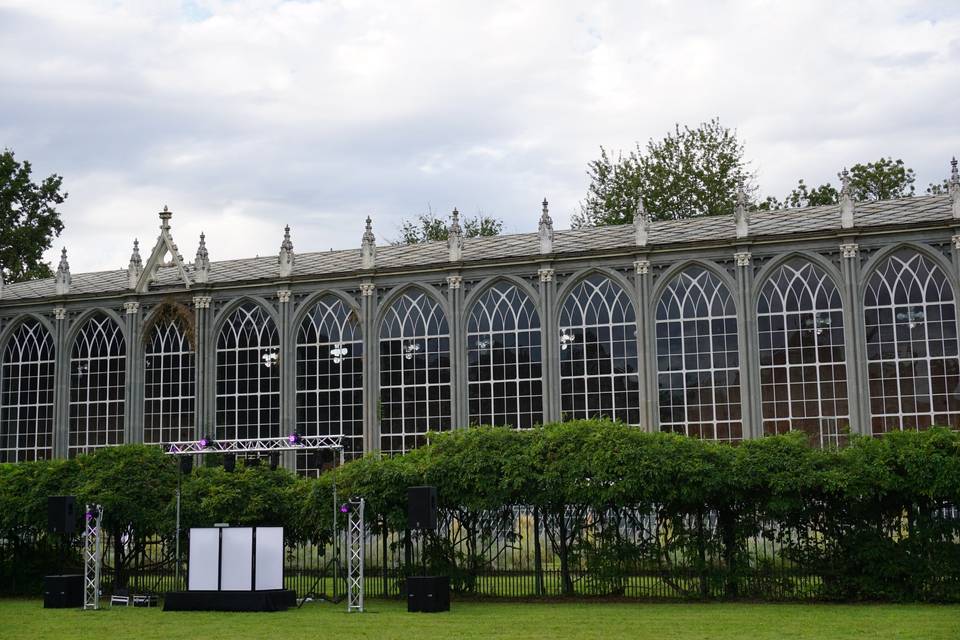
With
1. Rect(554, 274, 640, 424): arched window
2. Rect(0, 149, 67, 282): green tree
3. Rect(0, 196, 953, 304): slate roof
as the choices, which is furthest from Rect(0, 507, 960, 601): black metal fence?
Rect(0, 149, 67, 282): green tree

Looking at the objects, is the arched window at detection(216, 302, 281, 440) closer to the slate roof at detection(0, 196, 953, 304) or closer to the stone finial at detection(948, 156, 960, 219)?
the slate roof at detection(0, 196, 953, 304)

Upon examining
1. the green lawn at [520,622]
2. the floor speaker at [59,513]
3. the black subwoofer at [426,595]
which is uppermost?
the floor speaker at [59,513]

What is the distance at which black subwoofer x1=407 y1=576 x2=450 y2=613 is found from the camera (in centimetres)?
2789

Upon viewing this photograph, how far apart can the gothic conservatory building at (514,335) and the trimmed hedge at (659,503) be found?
10.7 meters

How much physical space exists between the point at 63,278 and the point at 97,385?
5137 mm

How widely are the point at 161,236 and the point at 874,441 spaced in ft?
110

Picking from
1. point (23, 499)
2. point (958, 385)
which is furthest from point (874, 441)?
point (23, 499)

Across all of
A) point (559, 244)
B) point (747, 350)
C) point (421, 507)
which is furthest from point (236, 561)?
point (559, 244)

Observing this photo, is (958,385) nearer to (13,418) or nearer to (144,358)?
(144,358)

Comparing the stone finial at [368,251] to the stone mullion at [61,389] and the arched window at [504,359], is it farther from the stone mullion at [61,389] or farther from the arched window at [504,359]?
the stone mullion at [61,389]

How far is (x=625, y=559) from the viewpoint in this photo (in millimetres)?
30609

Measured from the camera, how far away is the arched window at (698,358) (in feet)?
139

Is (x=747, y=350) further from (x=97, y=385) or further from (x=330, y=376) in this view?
(x=97, y=385)

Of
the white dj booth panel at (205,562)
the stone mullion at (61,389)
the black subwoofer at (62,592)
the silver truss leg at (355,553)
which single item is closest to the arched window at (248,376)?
the stone mullion at (61,389)
